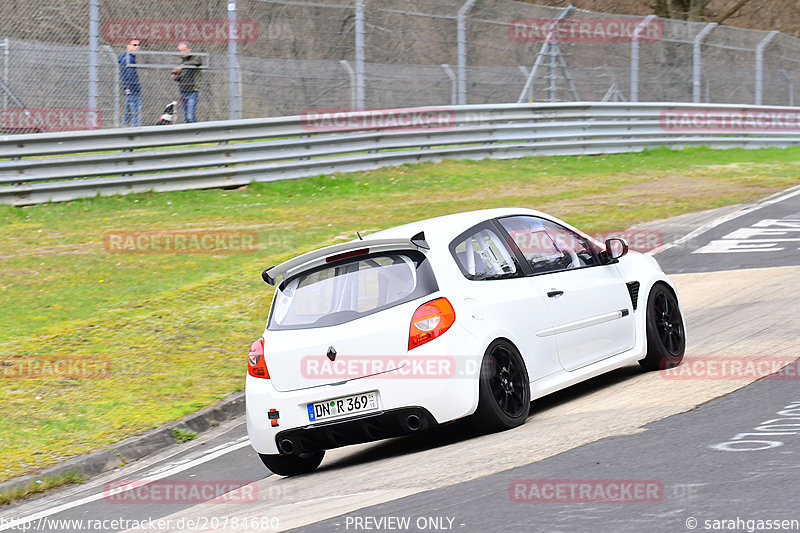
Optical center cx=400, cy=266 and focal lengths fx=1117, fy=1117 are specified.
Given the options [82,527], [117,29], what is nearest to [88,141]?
[117,29]

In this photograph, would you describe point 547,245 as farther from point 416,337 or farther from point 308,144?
point 308,144

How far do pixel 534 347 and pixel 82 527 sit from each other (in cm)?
312

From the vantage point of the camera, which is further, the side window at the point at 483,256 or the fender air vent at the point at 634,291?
the fender air vent at the point at 634,291

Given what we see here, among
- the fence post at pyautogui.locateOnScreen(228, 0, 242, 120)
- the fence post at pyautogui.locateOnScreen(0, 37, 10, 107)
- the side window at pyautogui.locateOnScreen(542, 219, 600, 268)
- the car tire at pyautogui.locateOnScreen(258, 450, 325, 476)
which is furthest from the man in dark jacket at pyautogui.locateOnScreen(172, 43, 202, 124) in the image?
the car tire at pyautogui.locateOnScreen(258, 450, 325, 476)

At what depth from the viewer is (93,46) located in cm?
1791

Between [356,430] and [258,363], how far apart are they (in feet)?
2.90

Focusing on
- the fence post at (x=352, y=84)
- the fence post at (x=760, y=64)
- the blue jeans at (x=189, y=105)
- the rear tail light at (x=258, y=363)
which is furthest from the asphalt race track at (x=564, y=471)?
the fence post at (x=760, y=64)

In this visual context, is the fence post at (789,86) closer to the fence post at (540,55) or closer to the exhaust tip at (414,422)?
the fence post at (540,55)

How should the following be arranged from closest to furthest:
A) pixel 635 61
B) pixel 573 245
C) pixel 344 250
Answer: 1. pixel 344 250
2. pixel 573 245
3. pixel 635 61

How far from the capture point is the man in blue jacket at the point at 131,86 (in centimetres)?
1828

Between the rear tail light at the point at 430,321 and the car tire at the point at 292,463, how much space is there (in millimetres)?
1179

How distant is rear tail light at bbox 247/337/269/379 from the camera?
741 cm

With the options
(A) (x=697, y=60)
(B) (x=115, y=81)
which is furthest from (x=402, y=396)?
(A) (x=697, y=60)

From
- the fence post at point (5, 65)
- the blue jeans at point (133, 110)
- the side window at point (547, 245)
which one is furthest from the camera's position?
the blue jeans at point (133, 110)
